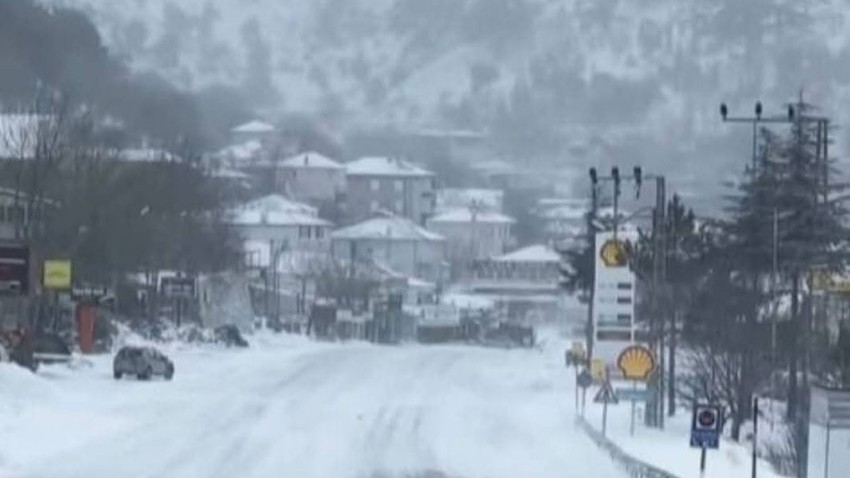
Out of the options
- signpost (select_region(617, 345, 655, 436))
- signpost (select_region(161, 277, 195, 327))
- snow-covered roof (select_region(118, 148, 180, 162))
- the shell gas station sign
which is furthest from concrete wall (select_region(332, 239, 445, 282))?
signpost (select_region(617, 345, 655, 436))

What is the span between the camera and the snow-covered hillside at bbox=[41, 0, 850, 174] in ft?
459

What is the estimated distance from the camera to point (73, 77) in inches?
3551

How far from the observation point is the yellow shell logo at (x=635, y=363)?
122 feet

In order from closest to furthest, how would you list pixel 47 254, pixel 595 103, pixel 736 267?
1. pixel 736 267
2. pixel 47 254
3. pixel 595 103

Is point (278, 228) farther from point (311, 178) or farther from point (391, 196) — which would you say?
point (391, 196)

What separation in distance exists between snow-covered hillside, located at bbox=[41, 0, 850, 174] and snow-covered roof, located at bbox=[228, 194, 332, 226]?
918 cm

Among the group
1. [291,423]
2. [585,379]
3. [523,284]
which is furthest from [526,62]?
[291,423]

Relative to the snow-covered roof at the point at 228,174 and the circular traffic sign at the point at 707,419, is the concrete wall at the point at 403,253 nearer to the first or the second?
the snow-covered roof at the point at 228,174

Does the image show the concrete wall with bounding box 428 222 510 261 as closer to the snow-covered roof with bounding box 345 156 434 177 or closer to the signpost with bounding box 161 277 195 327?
the snow-covered roof with bounding box 345 156 434 177

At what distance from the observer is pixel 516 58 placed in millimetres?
176000

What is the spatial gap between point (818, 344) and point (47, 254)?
28.4m

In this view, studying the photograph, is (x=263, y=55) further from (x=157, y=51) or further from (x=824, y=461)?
(x=824, y=461)

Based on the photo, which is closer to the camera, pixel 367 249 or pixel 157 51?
pixel 367 249

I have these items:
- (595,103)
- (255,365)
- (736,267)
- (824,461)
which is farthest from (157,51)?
(824,461)
